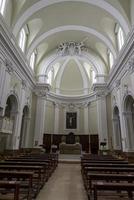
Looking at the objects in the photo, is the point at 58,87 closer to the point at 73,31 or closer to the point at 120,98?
the point at 73,31

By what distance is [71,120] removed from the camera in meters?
19.2

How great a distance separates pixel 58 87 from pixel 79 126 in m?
5.62

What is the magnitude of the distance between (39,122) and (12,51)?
751cm

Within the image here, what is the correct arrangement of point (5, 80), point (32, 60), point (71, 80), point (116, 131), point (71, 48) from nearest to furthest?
point (5, 80), point (116, 131), point (32, 60), point (71, 48), point (71, 80)

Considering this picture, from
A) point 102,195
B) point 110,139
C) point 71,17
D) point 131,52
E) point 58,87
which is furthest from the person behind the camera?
point 58,87

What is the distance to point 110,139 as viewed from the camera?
14445 millimetres

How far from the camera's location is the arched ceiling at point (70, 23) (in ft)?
33.7

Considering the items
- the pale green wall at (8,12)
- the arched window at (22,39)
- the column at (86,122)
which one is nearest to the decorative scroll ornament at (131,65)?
the pale green wall at (8,12)

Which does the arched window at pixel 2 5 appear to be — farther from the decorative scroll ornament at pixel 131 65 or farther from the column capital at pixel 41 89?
the decorative scroll ornament at pixel 131 65

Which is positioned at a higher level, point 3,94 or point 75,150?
point 3,94

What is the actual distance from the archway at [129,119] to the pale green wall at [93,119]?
6499mm

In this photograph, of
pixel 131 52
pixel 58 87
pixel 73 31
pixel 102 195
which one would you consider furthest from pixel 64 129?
pixel 102 195

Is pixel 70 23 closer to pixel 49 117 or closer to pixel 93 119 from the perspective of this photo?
pixel 49 117

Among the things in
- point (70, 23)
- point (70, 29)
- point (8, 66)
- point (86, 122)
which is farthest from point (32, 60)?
point (86, 122)
